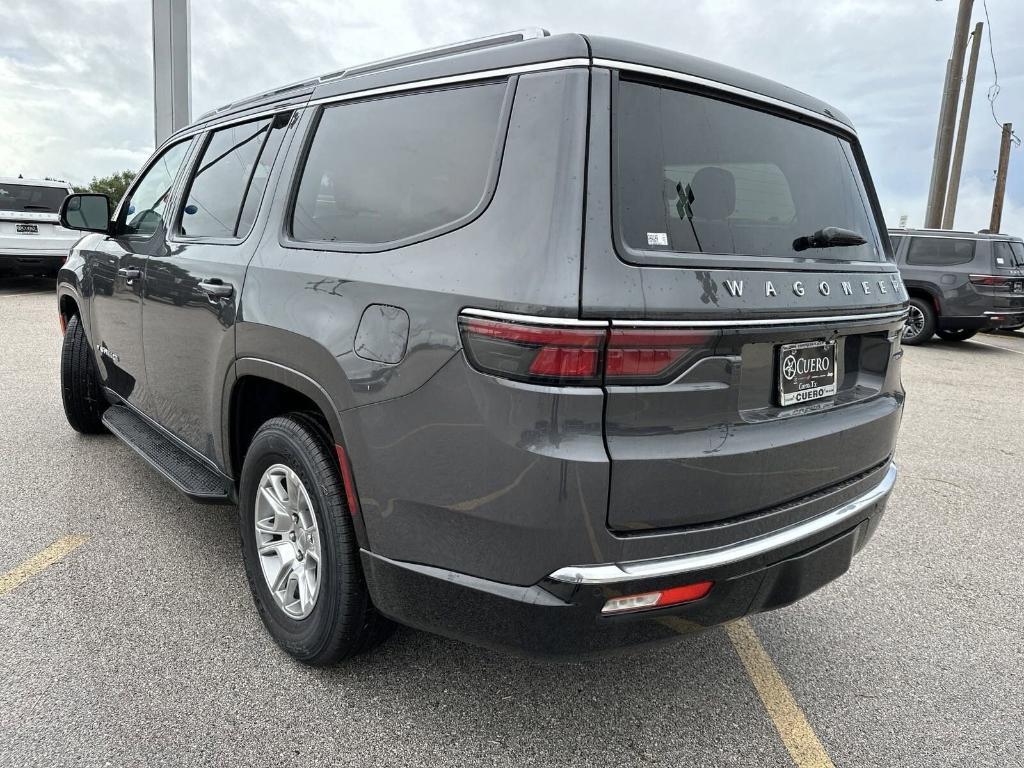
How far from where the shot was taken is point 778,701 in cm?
247

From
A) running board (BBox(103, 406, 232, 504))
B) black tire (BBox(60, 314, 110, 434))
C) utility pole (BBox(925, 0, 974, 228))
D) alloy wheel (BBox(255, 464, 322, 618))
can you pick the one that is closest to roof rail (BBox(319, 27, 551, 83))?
alloy wheel (BBox(255, 464, 322, 618))

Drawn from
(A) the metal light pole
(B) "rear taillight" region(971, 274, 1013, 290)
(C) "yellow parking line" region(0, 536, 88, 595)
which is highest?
(A) the metal light pole

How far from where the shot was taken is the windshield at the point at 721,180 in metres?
1.86

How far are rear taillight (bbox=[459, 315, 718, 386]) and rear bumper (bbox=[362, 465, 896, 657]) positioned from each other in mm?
446

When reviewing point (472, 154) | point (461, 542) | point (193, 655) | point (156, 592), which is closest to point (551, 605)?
point (461, 542)

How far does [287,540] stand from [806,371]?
1.73 meters

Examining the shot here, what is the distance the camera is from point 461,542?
6.18 feet

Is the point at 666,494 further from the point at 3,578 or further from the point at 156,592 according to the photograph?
the point at 3,578

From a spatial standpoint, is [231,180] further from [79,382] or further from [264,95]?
[79,382]

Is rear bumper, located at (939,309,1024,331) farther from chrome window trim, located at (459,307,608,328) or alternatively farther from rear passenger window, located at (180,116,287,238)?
chrome window trim, located at (459,307,608,328)

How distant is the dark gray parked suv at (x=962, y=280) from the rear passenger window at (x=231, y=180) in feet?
34.5

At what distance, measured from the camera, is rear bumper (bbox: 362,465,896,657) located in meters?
1.78

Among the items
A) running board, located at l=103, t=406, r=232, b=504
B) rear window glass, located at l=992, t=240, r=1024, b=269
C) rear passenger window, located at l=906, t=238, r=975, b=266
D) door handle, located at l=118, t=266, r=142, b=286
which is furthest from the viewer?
rear passenger window, located at l=906, t=238, r=975, b=266

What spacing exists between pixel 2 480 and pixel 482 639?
3.40 m
